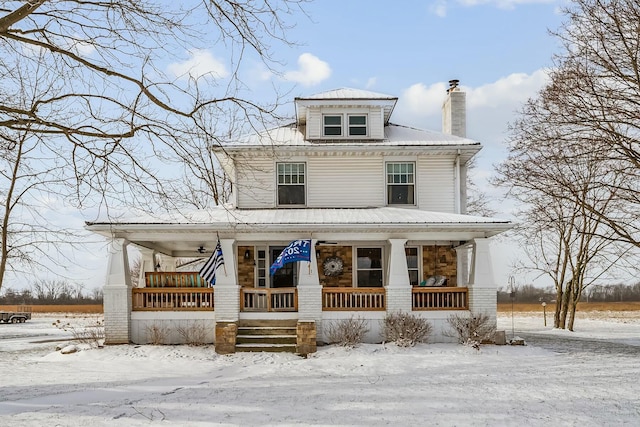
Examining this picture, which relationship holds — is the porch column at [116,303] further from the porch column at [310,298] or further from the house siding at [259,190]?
the porch column at [310,298]

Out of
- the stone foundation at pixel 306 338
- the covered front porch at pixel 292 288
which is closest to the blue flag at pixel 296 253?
the covered front porch at pixel 292 288

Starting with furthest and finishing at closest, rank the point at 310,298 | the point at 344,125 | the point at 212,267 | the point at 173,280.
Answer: the point at 344,125 → the point at 173,280 → the point at 310,298 → the point at 212,267

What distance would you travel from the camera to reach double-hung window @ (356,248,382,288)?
1992cm

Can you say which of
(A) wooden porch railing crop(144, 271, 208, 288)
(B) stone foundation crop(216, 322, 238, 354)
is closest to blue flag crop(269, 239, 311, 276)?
(B) stone foundation crop(216, 322, 238, 354)

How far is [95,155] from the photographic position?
9.59 metres

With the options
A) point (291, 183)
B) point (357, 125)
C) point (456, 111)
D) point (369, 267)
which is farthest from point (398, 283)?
point (456, 111)

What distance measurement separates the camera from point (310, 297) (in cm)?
1712

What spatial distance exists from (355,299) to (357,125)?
6495 millimetres

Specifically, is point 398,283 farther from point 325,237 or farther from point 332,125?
point 332,125

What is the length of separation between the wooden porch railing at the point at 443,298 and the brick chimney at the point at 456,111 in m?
7.17

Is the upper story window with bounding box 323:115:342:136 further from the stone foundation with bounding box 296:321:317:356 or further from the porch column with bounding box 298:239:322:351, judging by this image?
the stone foundation with bounding box 296:321:317:356

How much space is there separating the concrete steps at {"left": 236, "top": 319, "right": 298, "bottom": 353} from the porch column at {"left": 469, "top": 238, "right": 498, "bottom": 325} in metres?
5.30

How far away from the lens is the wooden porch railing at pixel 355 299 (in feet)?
57.1

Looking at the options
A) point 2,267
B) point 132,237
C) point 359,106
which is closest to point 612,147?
point 359,106
